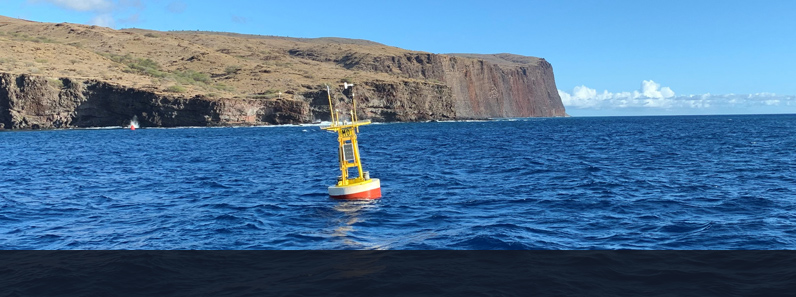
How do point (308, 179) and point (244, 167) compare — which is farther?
point (244, 167)

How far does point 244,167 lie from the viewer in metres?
42.1

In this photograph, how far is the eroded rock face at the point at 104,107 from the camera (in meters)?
131

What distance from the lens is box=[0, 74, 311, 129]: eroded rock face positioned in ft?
430

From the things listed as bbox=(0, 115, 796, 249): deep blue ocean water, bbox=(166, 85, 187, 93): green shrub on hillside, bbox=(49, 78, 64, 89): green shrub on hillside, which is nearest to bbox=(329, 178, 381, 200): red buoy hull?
bbox=(0, 115, 796, 249): deep blue ocean water

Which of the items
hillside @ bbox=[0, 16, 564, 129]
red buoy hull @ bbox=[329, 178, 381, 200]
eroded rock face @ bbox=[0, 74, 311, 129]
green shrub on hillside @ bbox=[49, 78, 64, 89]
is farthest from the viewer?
green shrub on hillside @ bbox=[49, 78, 64, 89]

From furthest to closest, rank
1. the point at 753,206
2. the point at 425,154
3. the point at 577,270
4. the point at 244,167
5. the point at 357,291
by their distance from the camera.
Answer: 1. the point at 425,154
2. the point at 244,167
3. the point at 753,206
4. the point at 577,270
5. the point at 357,291

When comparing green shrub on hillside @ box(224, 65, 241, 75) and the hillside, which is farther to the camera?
green shrub on hillside @ box(224, 65, 241, 75)

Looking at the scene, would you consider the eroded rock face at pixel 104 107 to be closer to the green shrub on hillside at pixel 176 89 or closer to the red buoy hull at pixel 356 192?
the green shrub on hillside at pixel 176 89

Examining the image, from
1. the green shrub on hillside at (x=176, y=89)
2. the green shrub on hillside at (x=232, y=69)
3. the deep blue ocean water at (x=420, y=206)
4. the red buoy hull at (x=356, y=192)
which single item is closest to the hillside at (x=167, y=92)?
the green shrub on hillside at (x=176, y=89)

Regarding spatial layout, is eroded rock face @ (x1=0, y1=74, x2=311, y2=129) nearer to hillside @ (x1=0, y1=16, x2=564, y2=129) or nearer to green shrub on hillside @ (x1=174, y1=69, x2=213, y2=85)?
hillside @ (x1=0, y1=16, x2=564, y2=129)

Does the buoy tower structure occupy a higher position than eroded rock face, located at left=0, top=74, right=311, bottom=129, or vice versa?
eroded rock face, located at left=0, top=74, right=311, bottom=129

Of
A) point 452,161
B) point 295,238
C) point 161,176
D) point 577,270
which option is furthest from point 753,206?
point 161,176

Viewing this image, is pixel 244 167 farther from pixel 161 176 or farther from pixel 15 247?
pixel 15 247

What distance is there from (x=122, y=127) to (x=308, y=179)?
11765cm
